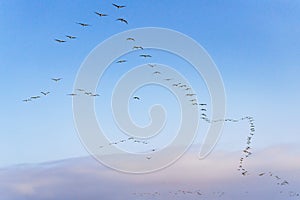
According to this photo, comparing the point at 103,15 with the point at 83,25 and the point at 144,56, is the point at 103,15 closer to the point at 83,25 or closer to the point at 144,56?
the point at 83,25

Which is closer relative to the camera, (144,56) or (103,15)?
(103,15)

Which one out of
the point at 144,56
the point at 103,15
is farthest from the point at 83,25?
the point at 144,56

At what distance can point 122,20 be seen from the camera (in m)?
26.6

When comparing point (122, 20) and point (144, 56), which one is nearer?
point (122, 20)

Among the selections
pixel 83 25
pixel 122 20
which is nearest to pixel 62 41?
pixel 83 25

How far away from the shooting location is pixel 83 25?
87.8 feet

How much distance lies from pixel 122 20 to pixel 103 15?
110 cm

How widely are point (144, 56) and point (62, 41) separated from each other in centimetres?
499

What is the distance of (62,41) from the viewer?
27.5m

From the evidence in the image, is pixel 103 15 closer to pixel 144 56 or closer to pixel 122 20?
pixel 122 20

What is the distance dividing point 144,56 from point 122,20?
3.13 meters

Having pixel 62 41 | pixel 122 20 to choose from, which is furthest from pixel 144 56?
pixel 62 41

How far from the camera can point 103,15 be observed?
86.6ft

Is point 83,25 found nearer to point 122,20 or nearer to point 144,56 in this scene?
point 122,20
